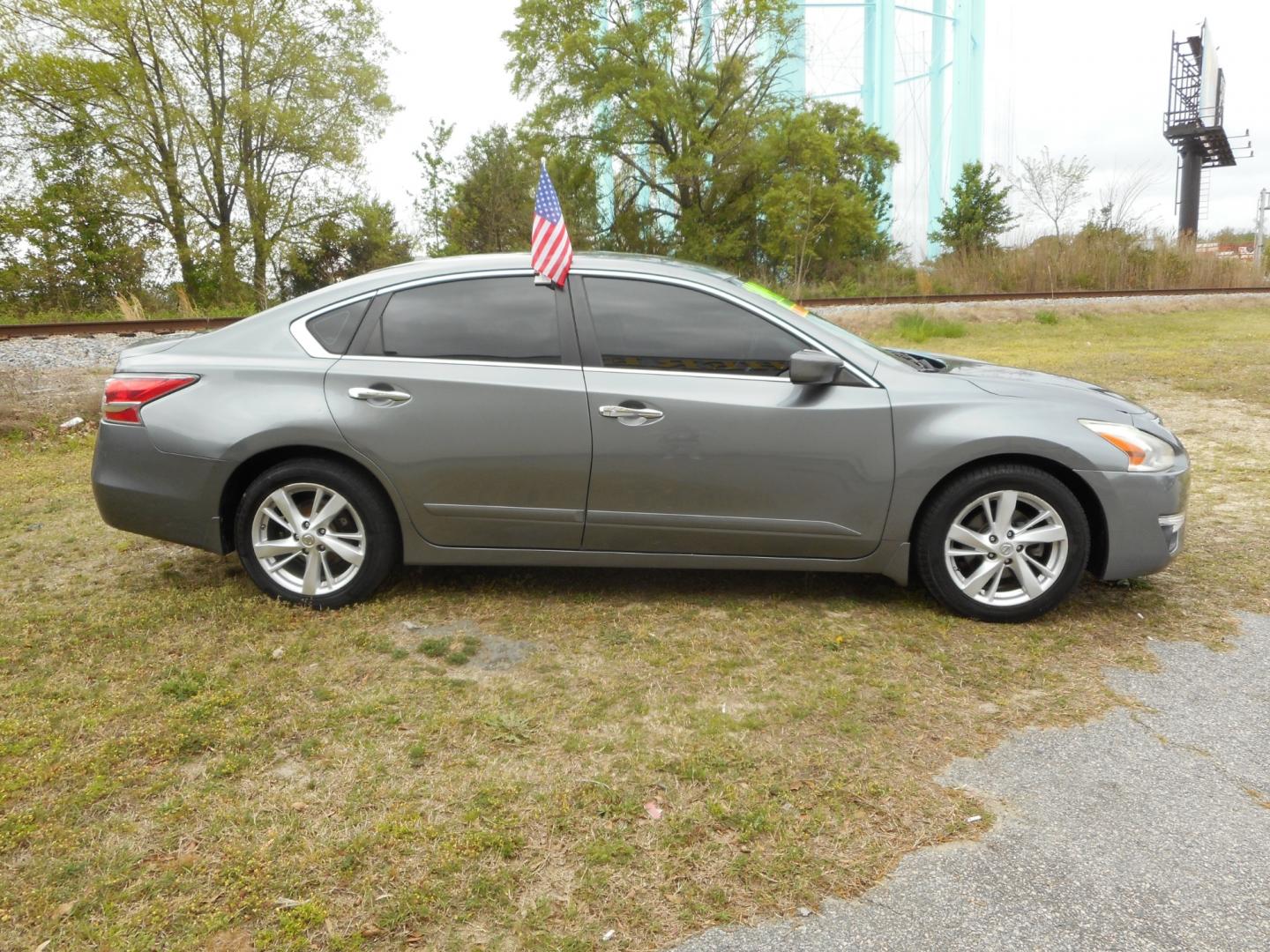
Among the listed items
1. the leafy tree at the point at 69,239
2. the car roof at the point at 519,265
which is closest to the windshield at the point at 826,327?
the car roof at the point at 519,265

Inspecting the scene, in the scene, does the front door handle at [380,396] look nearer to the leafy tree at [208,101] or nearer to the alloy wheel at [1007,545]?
the alloy wheel at [1007,545]

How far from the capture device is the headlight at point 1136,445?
4.16m

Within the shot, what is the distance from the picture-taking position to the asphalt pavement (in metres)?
2.29

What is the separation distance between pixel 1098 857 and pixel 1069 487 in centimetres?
206

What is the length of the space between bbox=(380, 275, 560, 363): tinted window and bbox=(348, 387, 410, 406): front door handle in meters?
0.20

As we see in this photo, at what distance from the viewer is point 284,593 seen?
4430 mm

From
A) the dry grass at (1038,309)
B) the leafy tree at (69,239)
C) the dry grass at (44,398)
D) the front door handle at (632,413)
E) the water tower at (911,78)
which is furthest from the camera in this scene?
the water tower at (911,78)

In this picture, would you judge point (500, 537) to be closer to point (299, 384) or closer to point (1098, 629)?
point (299, 384)

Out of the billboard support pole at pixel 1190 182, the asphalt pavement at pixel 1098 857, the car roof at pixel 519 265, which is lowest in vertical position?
the asphalt pavement at pixel 1098 857

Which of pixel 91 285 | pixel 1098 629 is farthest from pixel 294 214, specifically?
pixel 1098 629

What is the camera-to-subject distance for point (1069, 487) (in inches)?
168

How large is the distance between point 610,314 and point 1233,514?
14.3 ft

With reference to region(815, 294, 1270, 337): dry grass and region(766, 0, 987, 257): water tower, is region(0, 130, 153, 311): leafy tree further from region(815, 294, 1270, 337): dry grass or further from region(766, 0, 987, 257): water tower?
region(766, 0, 987, 257): water tower

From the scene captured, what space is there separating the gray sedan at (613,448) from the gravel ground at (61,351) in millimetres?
7682
